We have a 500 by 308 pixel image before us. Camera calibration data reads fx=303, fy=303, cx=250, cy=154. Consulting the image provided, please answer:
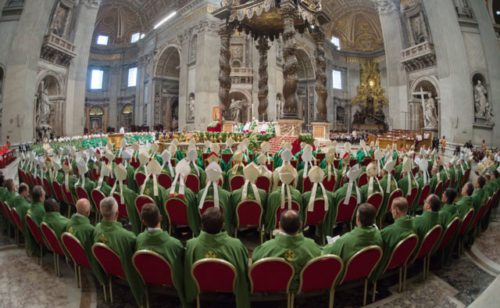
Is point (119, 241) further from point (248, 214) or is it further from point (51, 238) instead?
point (248, 214)

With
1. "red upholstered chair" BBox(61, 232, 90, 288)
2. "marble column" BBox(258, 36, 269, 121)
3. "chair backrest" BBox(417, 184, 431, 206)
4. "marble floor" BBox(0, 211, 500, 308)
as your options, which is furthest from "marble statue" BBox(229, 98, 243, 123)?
"red upholstered chair" BBox(61, 232, 90, 288)

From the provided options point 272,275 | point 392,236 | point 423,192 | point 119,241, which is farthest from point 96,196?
point 423,192

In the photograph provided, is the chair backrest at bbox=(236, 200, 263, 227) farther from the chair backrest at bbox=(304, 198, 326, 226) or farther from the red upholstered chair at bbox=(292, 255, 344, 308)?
the red upholstered chair at bbox=(292, 255, 344, 308)

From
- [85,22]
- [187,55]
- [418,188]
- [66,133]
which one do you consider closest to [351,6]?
[187,55]

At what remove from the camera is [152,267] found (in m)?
2.50

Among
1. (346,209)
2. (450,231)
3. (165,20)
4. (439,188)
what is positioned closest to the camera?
(450,231)

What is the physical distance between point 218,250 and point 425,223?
234cm

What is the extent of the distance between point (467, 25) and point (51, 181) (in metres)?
Answer: 19.9

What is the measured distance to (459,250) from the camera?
14.0 ft

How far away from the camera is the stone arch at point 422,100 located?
2073 centimetres

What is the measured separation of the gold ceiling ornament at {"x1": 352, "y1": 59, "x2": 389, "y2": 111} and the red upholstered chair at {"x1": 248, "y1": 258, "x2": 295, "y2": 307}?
1431 inches

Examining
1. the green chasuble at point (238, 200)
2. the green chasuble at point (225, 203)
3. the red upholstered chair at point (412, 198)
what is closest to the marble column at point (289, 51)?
the red upholstered chair at point (412, 198)

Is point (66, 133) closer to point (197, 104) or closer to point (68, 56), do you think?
point (68, 56)

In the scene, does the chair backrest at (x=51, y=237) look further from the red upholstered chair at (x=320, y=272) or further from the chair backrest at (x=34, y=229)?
the red upholstered chair at (x=320, y=272)
